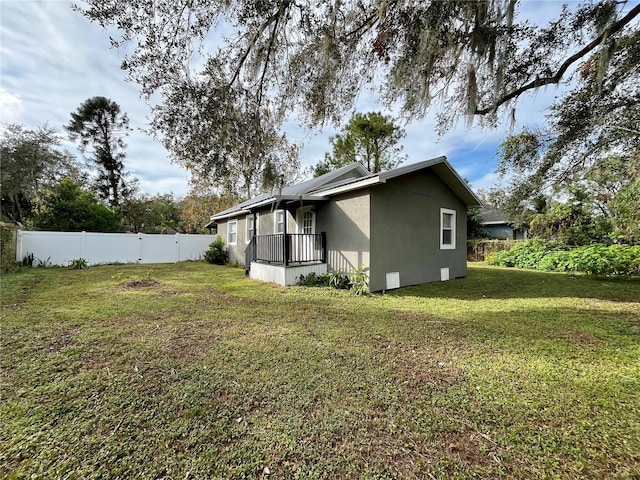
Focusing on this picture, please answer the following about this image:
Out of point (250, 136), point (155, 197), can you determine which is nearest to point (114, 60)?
point (250, 136)

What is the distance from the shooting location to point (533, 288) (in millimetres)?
7812

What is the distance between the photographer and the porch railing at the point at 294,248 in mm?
8367

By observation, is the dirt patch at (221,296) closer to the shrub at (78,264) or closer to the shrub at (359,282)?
the shrub at (359,282)

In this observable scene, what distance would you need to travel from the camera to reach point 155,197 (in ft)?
91.6

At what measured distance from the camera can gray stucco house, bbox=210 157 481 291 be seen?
7289mm

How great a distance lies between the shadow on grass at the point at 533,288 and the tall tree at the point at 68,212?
1849 centimetres

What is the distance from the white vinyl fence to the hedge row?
54.1 feet

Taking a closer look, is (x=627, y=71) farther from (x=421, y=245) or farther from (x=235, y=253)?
(x=235, y=253)

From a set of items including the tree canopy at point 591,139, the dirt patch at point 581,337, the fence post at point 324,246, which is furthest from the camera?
the fence post at point 324,246

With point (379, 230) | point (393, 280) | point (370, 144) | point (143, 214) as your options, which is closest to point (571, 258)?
point (393, 280)

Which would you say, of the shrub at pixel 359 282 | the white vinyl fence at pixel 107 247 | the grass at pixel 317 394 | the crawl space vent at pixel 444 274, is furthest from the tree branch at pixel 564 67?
the white vinyl fence at pixel 107 247

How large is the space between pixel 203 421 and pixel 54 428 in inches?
41.7

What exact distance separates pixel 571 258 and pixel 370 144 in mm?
14256

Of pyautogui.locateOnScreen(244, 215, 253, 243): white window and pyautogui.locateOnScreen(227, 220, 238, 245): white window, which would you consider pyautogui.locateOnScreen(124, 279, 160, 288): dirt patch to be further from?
pyautogui.locateOnScreen(227, 220, 238, 245): white window
